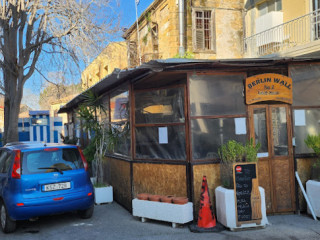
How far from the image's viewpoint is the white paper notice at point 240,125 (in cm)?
645

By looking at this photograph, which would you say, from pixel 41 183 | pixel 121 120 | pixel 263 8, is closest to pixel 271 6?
pixel 263 8

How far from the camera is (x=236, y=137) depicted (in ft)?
21.2

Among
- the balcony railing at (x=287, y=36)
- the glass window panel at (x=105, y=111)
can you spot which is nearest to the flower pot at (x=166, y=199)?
the glass window panel at (x=105, y=111)

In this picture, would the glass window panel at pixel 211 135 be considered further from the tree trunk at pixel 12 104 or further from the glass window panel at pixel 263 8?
the glass window panel at pixel 263 8

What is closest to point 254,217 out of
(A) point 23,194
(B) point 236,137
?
(B) point 236,137

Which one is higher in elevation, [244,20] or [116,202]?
[244,20]

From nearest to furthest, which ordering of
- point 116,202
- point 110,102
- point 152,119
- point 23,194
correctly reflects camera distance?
point 23,194, point 152,119, point 116,202, point 110,102

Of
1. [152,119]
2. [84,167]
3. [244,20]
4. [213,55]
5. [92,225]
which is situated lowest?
[92,225]

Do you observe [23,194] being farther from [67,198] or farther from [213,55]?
[213,55]

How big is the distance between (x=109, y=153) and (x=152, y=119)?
2599 millimetres

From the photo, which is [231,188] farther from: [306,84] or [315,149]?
[306,84]

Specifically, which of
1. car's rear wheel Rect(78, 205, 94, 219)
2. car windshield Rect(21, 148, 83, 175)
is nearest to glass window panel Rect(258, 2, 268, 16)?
car windshield Rect(21, 148, 83, 175)

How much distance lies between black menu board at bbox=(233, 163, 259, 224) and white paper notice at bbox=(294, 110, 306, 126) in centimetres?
162

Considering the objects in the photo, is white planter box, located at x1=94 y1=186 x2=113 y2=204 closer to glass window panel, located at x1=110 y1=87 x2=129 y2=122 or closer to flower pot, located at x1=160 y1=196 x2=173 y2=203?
glass window panel, located at x1=110 y1=87 x2=129 y2=122
